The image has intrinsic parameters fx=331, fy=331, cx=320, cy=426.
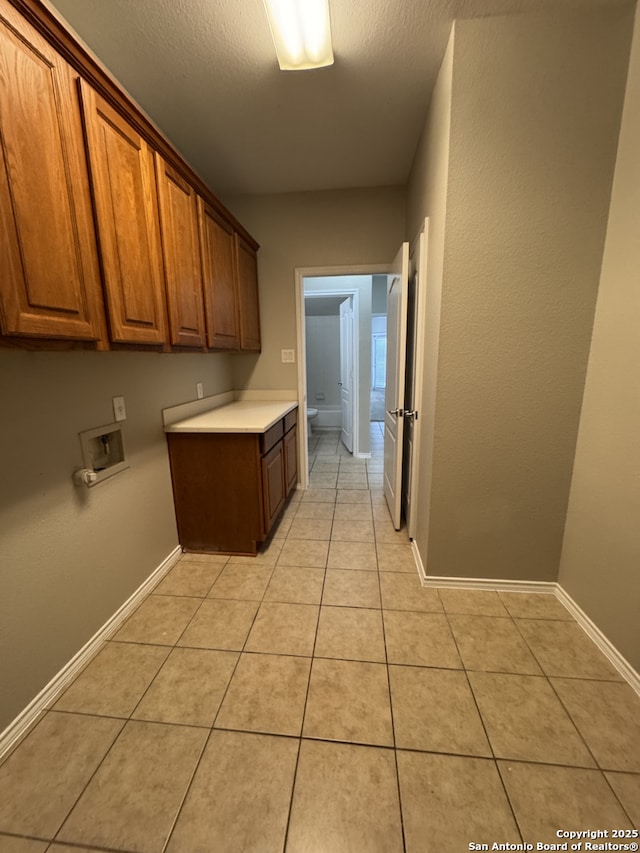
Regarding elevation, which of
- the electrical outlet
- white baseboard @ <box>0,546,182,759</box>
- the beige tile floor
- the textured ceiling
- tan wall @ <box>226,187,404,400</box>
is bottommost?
Answer: the beige tile floor

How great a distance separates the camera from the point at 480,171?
1444 mm

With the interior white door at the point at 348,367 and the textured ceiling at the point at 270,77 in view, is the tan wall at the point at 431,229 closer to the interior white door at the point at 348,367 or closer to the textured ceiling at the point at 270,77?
the textured ceiling at the point at 270,77

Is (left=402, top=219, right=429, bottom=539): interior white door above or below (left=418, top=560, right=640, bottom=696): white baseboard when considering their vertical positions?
above

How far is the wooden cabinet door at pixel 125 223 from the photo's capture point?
1.13m

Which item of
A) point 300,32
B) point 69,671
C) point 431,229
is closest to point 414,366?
point 431,229

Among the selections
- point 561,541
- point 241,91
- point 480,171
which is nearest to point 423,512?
point 561,541

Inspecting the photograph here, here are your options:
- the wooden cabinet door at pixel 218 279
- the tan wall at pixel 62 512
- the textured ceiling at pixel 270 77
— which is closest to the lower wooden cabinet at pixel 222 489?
the tan wall at pixel 62 512

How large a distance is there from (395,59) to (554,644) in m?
2.76

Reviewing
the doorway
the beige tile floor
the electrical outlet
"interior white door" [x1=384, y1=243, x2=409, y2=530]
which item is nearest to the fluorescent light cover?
"interior white door" [x1=384, y1=243, x2=409, y2=530]

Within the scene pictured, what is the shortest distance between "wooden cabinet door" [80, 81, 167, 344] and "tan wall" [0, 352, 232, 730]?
0.31 metres

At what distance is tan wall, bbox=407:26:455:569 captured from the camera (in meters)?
1.51

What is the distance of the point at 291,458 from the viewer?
2900mm

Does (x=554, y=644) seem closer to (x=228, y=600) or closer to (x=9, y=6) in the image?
(x=228, y=600)

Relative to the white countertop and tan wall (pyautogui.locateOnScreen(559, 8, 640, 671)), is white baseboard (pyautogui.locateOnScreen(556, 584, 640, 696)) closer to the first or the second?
tan wall (pyautogui.locateOnScreen(559, 8, 640, 671))
